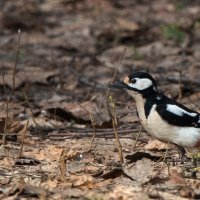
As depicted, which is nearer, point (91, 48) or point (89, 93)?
point (89, 93)

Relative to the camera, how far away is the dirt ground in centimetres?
437

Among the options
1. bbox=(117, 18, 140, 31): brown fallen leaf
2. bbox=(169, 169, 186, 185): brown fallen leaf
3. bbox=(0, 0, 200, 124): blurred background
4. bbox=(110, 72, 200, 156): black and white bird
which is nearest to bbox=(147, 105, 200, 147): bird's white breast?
bbox=(110, 72, 200, 156): black and white bird

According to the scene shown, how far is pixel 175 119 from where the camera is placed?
15.8ft

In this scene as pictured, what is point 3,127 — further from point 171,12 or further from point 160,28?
point 171,12

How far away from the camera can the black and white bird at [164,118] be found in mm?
4824

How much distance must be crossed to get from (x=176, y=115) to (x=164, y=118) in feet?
0.26

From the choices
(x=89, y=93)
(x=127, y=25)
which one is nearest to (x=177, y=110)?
(x=89, y=93)

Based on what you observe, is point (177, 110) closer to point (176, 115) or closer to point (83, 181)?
point (176, 115)

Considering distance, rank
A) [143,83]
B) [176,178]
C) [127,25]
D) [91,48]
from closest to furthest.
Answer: [176,178]
[143,83]
[91,48]
[127,25]

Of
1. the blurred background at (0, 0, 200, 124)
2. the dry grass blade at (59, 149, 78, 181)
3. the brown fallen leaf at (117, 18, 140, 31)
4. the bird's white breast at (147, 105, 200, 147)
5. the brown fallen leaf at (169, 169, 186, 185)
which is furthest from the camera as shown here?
the brown fallen leaf at (117, 18, 140, 31)

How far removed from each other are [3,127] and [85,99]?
5.46 feet

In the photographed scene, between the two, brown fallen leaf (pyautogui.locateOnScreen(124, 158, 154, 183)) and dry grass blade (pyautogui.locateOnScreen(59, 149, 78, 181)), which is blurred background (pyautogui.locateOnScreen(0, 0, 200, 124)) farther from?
brown fallen leaf (pyautogui.locateOnScreen(124, 158, 154, 183))

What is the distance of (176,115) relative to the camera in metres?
4.83

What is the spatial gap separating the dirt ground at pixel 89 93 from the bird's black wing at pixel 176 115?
262 mm
